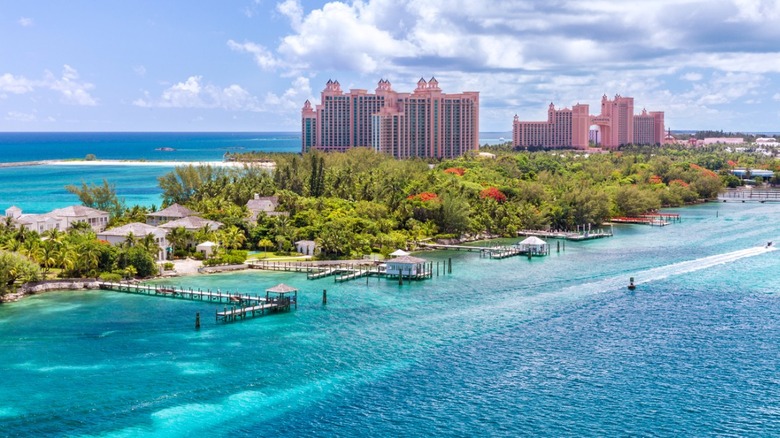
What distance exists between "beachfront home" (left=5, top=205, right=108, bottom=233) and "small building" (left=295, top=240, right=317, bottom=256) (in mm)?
19887

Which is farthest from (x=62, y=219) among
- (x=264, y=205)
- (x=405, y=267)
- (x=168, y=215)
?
(x=405, y=267)

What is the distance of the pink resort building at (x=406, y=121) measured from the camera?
577ft

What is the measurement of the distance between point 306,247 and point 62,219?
2356 cm

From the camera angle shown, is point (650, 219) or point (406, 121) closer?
point (650, 219)

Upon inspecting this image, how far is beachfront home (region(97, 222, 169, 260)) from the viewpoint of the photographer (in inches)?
2618

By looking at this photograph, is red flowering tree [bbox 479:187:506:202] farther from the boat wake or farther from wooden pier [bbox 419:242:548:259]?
the boat wake

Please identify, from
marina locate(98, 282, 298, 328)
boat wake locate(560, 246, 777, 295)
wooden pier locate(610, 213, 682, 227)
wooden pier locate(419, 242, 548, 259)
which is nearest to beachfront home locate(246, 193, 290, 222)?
wooden pier locate(419, 242, 548, 259)

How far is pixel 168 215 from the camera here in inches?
3088

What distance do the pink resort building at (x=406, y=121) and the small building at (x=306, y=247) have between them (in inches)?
4042

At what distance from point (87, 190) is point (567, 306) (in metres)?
58.1

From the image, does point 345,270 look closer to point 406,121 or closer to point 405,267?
point 405,267

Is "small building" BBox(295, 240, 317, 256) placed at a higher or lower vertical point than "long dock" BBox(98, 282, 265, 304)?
higher

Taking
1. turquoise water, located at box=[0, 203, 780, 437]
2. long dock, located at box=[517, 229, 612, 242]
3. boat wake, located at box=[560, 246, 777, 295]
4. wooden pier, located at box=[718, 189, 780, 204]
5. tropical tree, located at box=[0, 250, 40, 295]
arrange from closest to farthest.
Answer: turquoise water, located at box=[0, 203, 780, 437] < tropical tree, located at box=[0, 250, 40, 295] < boat wake, located at box=[560, 246, 777, 295] < long dock, located at box=[517, 229, 612, 242] < wooden pier, located at box=[718, 189, 780, 204]

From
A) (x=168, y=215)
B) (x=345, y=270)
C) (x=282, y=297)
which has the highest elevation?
(x=168, y=215)
